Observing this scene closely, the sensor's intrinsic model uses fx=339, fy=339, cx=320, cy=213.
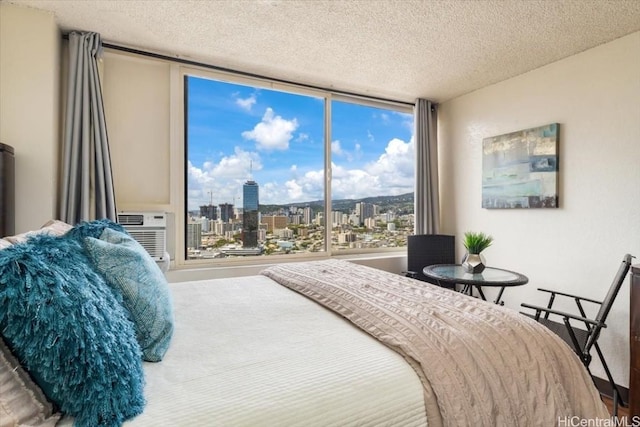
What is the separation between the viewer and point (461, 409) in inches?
37.1

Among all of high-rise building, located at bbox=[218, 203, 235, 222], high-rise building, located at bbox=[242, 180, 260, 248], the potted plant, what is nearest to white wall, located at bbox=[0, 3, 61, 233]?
high-rise building, located at bbox=[218, 203, 235, 222]

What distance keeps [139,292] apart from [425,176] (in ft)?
11.0

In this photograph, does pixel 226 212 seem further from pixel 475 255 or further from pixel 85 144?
pixel 475 255

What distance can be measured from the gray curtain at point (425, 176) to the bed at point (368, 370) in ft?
7.92

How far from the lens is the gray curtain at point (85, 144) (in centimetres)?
240

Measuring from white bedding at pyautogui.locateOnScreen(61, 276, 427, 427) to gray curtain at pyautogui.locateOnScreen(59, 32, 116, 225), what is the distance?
1.63m

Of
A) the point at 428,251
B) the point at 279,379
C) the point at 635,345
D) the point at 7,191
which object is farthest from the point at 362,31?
the point at 635,345

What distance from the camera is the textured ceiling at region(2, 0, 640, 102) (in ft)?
6.88

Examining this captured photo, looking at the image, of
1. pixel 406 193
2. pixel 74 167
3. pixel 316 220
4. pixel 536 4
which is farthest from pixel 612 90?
pixel 74 167

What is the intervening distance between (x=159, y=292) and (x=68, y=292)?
0.37 meters

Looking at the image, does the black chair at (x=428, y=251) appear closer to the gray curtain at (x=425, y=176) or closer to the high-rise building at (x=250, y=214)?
the gray curtain at (x=425, y=176)

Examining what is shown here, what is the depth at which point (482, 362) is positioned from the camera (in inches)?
41.3

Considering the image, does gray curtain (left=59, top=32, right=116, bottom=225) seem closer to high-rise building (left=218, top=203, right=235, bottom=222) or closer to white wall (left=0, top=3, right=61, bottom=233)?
white wall (left=0, top=3, right=61, bottom=233)

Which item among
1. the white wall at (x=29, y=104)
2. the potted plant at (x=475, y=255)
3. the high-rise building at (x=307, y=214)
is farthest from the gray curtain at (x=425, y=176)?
the white wall at (x=29, y=104)
